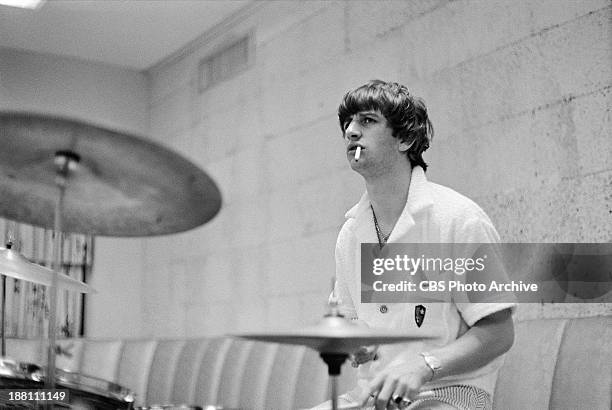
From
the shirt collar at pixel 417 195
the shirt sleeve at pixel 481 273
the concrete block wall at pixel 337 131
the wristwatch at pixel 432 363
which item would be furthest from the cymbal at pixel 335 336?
the concrete block wall at pixel 337 131

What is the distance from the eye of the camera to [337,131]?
3.12 m

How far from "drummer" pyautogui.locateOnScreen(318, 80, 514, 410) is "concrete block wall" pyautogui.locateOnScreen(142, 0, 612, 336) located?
0.61 meters

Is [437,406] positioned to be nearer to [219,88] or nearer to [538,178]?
[538,178]

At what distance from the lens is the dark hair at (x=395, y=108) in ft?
5.43

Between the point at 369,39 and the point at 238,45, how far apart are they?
1041 millimetres

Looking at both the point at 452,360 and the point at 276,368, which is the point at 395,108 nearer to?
the point at 452,360

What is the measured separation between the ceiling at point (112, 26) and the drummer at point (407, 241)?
221 cm

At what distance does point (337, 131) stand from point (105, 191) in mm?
2001

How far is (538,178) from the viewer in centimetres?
221

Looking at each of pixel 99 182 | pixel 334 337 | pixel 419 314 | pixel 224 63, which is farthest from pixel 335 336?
pixel 224 63

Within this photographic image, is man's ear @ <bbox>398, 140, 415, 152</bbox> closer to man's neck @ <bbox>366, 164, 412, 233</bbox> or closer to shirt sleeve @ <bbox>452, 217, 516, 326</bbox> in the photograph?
man's neck @ <bbox>366, 164, 412, 233</bbox>

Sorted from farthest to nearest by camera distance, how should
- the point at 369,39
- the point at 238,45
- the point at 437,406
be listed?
the point at 238,45 < the point at 369,39 < the point at 437,406

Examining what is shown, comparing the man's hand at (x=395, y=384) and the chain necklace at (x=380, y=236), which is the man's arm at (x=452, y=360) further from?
the chain necklace at (x=380, y=236)

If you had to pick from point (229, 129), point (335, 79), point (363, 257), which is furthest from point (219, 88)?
point (363, 257)
